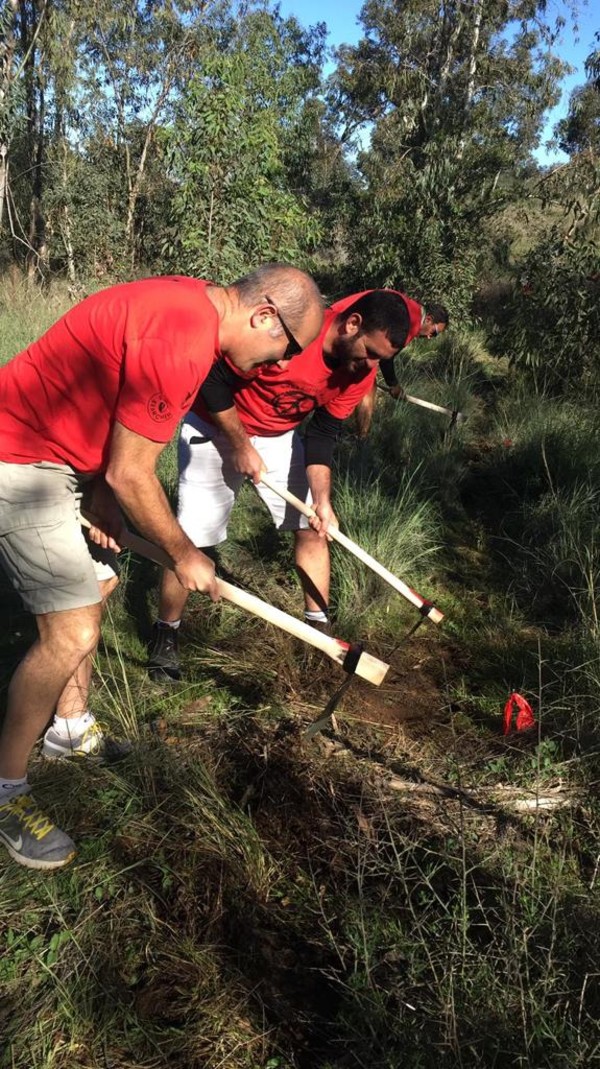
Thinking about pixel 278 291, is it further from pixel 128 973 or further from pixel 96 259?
pixel 96 259

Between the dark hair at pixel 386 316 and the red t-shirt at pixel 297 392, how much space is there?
15cm

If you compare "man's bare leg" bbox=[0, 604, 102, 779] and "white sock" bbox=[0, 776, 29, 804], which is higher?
"man's bare leg" bbox=[0, 604, 102, 779]

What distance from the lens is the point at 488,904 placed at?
212cm

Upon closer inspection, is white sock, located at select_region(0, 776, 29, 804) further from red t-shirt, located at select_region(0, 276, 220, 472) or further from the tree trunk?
the tree trunk

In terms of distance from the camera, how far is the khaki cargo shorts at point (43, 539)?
2.17 m

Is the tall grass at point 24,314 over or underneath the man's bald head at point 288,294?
underneath

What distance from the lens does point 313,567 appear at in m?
3.72

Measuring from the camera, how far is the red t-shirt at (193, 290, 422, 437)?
10.6 ft

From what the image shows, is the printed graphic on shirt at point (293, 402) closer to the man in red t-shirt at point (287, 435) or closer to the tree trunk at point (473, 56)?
the man in red t-shirt at point (287, 435)

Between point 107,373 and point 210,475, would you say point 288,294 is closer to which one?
point 107,373

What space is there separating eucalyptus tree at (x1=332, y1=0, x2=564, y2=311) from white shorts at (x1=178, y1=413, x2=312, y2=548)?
25.8 ft

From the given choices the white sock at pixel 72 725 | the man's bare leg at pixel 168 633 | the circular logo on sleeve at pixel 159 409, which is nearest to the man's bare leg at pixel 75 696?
the white sock at pixel 72 725

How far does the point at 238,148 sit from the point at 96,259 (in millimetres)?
7990

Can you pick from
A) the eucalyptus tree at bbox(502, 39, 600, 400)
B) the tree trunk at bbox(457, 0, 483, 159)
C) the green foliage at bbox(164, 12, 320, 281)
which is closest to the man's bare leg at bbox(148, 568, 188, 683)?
the eucalyptus tree at bbox(502, 39, 600, 400)
